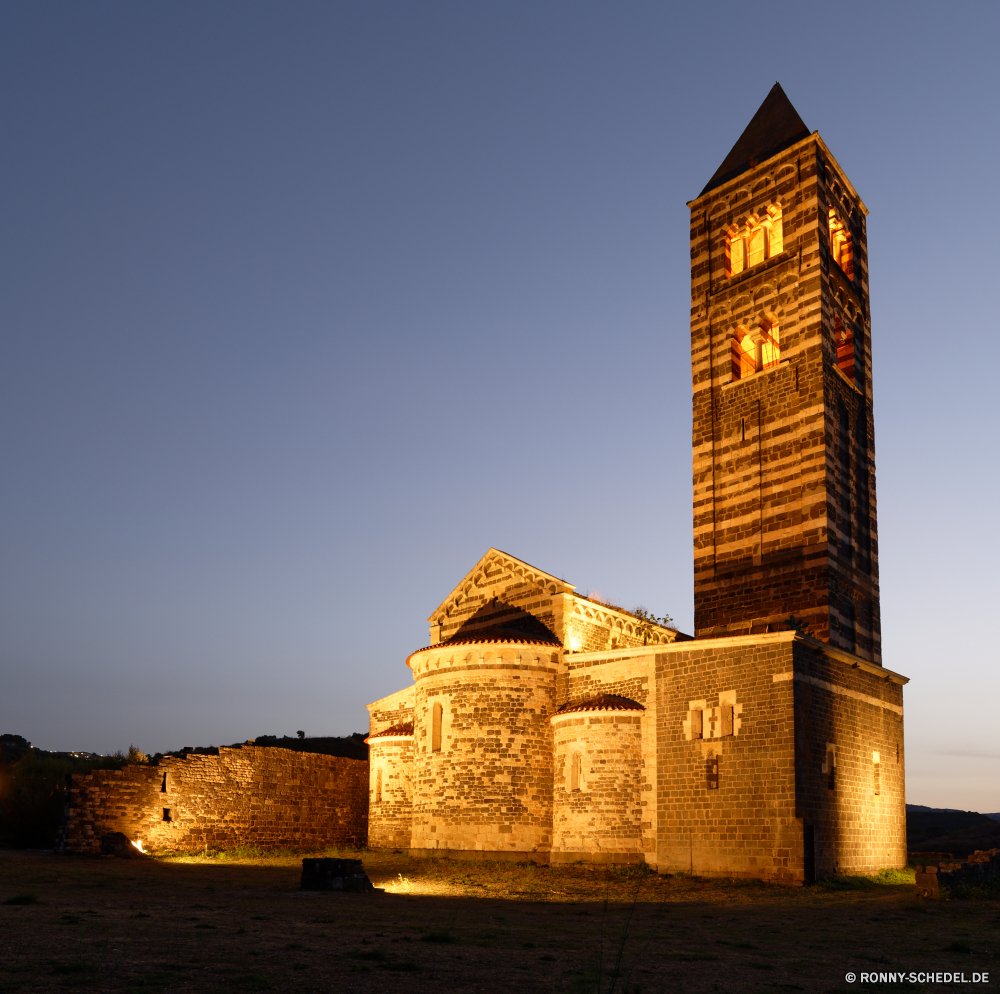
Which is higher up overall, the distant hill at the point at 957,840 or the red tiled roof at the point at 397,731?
the red tiled roof at the point at 397,731

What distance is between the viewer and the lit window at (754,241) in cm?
3241

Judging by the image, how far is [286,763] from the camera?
1222 inches

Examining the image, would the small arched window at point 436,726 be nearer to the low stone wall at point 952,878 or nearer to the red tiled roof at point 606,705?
the red tiled roof at point 606,705

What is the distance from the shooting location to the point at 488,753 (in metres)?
26.2

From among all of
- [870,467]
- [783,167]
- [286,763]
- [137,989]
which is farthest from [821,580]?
[137,989]

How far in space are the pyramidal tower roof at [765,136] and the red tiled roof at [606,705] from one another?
19.5 meters

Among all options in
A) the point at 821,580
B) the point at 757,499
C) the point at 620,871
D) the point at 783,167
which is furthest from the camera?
the point at 783,167

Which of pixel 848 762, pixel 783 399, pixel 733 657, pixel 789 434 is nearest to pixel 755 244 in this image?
pixel 783 399

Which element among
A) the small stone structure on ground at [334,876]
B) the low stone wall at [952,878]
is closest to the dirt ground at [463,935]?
the small stone structure on ground at [334,876]

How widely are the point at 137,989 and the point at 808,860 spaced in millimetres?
18101

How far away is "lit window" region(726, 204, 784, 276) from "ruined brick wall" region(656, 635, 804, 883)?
1485 centimetres

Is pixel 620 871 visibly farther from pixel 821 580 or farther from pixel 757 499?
pixel 757 499

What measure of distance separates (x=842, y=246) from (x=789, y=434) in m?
8.37

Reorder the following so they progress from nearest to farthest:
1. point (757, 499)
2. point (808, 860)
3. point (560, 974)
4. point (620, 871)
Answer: point (560, 974) < point (808, 860) < point (620, 871) < point (757, 499)
